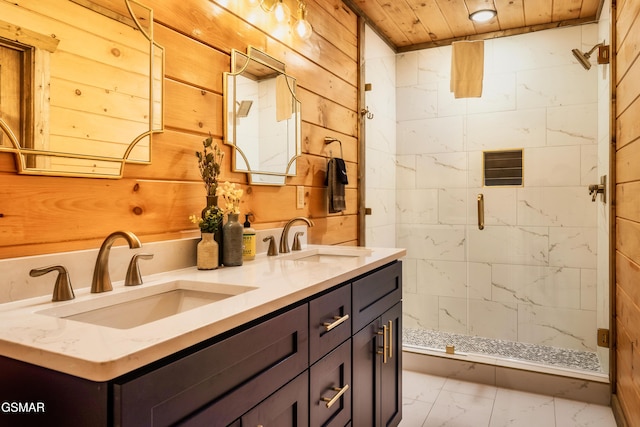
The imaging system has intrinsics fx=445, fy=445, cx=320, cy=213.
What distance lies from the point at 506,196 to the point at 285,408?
266 centimetres

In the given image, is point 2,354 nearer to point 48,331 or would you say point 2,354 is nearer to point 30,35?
point 48,331

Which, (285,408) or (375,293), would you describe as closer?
(285,408)

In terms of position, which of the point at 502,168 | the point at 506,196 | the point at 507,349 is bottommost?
the point at 507,349

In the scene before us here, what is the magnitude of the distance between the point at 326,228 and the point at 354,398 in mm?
1184

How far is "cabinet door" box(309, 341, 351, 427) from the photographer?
4.17 ft

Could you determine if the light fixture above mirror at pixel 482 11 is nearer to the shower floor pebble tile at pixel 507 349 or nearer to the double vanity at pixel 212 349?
the double vanity at pixel 212 349

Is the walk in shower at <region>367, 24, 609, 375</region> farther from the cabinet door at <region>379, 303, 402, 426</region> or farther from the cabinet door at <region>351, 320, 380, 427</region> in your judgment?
the cabinet door at <region>351, 320, 380, 427</region>

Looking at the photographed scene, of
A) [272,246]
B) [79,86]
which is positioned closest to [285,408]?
[272,246]

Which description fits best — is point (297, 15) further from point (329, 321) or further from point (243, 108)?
point (329, 321)

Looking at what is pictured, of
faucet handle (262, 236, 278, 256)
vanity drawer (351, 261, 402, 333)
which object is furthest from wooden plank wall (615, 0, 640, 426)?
faucet handle (262, 236, 278, 256)

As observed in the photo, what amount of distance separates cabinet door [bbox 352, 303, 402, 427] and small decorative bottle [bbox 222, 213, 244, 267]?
510mm

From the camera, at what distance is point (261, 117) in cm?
201

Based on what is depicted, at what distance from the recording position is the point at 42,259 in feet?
3.72

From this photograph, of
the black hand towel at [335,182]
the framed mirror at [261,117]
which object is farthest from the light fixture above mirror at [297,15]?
the black hand towel at [335,182]
